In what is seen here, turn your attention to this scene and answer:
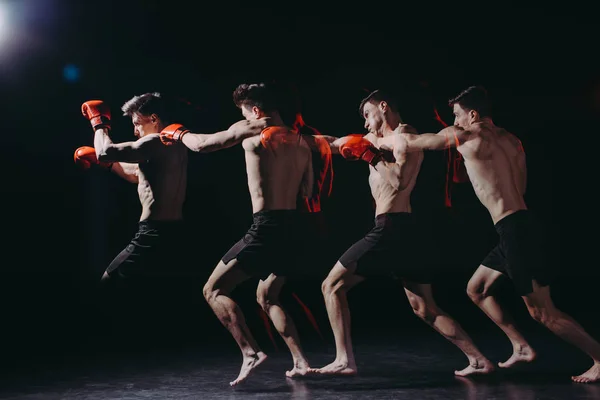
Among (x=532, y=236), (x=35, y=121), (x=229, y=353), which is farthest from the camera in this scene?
(x=35, y=121)

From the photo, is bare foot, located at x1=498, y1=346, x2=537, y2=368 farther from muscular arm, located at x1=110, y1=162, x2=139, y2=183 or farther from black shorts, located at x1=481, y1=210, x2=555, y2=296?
muscular arm, located at x1=110, y1=162, x2=139, y2=183

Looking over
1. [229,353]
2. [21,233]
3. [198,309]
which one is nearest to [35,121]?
[21,233]

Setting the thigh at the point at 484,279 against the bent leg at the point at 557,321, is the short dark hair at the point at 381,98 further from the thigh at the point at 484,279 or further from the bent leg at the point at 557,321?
the bent leg at the point at 557,321

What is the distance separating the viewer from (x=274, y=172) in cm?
477

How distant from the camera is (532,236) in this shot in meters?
4.52

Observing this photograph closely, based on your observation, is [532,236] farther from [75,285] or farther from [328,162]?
[75,285]

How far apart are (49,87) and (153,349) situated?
8.26 ft

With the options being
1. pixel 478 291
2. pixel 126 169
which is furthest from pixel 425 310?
pixel 126 169

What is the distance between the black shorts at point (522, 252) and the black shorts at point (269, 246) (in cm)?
110

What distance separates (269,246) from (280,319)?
413 mm

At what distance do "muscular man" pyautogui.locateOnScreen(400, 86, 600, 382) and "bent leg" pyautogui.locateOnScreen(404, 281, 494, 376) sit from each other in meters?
0.22

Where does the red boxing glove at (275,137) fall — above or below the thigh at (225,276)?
above

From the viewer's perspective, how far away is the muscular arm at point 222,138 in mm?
4789

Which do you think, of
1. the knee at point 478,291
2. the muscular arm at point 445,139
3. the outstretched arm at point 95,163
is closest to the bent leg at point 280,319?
the knee at point 478,291
